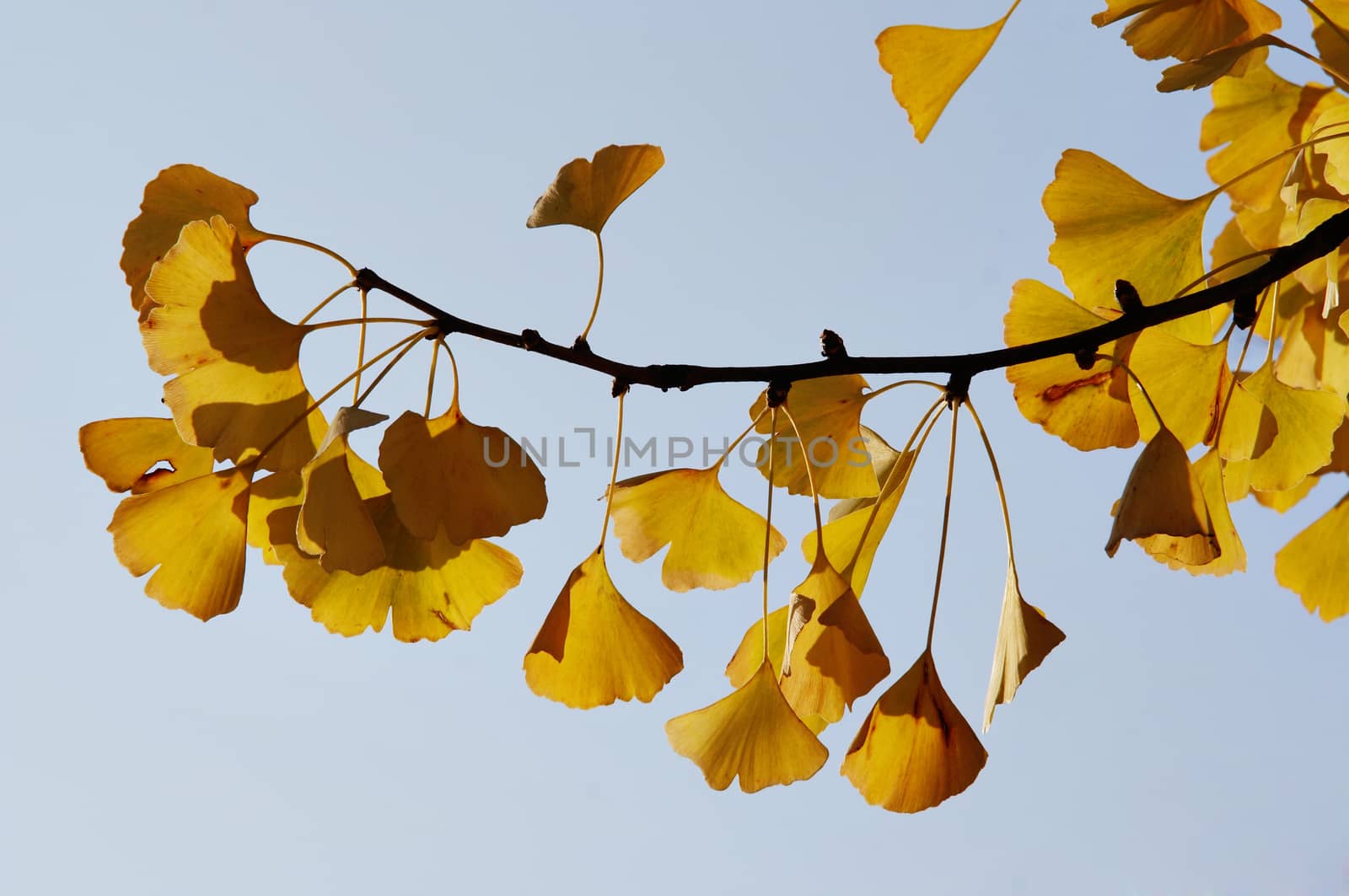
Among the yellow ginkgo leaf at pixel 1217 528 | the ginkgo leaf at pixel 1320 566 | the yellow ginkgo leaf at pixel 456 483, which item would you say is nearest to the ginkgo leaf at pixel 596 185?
the yellow ginkgo leaf at pixel 456 483

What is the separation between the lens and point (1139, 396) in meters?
0.68

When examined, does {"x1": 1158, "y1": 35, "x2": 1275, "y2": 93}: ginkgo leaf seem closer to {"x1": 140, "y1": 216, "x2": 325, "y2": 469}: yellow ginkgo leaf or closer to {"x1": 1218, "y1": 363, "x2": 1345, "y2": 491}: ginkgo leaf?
{"x1": 1218, "y1": 363, "x2": 1345, "y2": 491}: ginkgo leaf

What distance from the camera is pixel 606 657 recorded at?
1.92 ft

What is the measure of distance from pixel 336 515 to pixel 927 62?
1.39 ft

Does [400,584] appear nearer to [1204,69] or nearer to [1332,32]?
[1204,69]

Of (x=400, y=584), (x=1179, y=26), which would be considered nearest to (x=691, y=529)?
(x=400, y=584)

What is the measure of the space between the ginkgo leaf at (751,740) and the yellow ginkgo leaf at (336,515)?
0.19 meters

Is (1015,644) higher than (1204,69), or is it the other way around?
(1204,69)

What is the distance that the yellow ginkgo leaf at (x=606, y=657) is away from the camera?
58cm

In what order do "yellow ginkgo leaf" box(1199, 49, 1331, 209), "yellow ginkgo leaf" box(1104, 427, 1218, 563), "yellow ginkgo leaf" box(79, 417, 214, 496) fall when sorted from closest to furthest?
1. "yellow ginkgo leaf" box(1104, 427, 1218, 563)
2. "yellow ginkgo leaf" box(79, 417, 214, 496)
3. "yellow ginkgo leaf" box(1199, 49, 1331, 209)

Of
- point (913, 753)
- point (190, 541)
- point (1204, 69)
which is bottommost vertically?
point (913, 753)

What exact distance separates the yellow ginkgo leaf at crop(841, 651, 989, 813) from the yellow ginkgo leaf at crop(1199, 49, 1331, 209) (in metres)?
0.48

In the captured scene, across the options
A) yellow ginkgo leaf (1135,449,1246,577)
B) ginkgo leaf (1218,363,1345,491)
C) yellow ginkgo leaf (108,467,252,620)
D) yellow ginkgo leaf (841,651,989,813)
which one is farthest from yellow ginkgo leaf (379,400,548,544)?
ginkgo leaf (1218,363,1345,491)

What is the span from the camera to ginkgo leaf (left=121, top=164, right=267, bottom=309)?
58 cm
